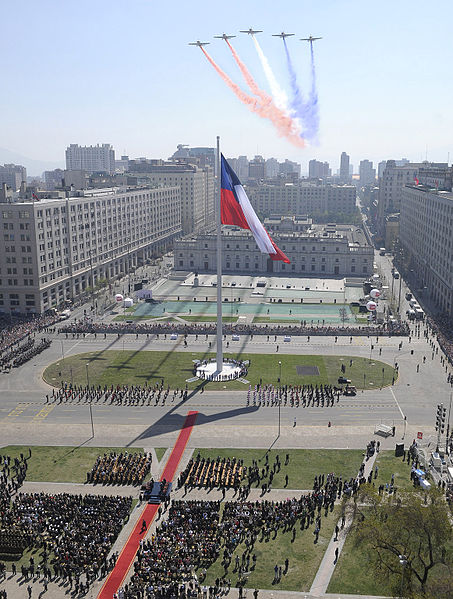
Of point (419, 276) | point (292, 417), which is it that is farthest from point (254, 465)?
point (419, 276)

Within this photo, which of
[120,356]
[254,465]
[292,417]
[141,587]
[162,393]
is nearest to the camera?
[141,587]

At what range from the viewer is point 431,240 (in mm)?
136375

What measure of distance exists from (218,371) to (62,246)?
59200 millimetres

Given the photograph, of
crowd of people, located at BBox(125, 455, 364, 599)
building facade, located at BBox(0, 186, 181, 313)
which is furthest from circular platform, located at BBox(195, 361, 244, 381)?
building facade, located at BBox(0, 186, 181, 313)

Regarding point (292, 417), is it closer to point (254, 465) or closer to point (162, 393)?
point (254, 465)

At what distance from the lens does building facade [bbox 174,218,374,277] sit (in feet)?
542

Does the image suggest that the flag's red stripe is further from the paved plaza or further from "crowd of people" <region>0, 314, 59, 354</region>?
"crowd of people" <region>0, 314, 59, 354</region>

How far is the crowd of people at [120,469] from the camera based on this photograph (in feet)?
184

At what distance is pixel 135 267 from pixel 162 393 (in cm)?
9886

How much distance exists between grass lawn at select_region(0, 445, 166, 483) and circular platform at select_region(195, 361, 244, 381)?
22652mm

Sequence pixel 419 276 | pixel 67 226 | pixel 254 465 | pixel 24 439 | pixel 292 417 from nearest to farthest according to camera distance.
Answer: pixel 254 465
pixel 24 439
pixel 292 417
pixel 67 226
pixel 419 276

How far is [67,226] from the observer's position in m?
128

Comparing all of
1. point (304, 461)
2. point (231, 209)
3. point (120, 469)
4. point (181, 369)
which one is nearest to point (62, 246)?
point (181, 369)

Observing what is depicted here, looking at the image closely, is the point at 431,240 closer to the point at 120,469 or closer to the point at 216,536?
the point at 120,469
